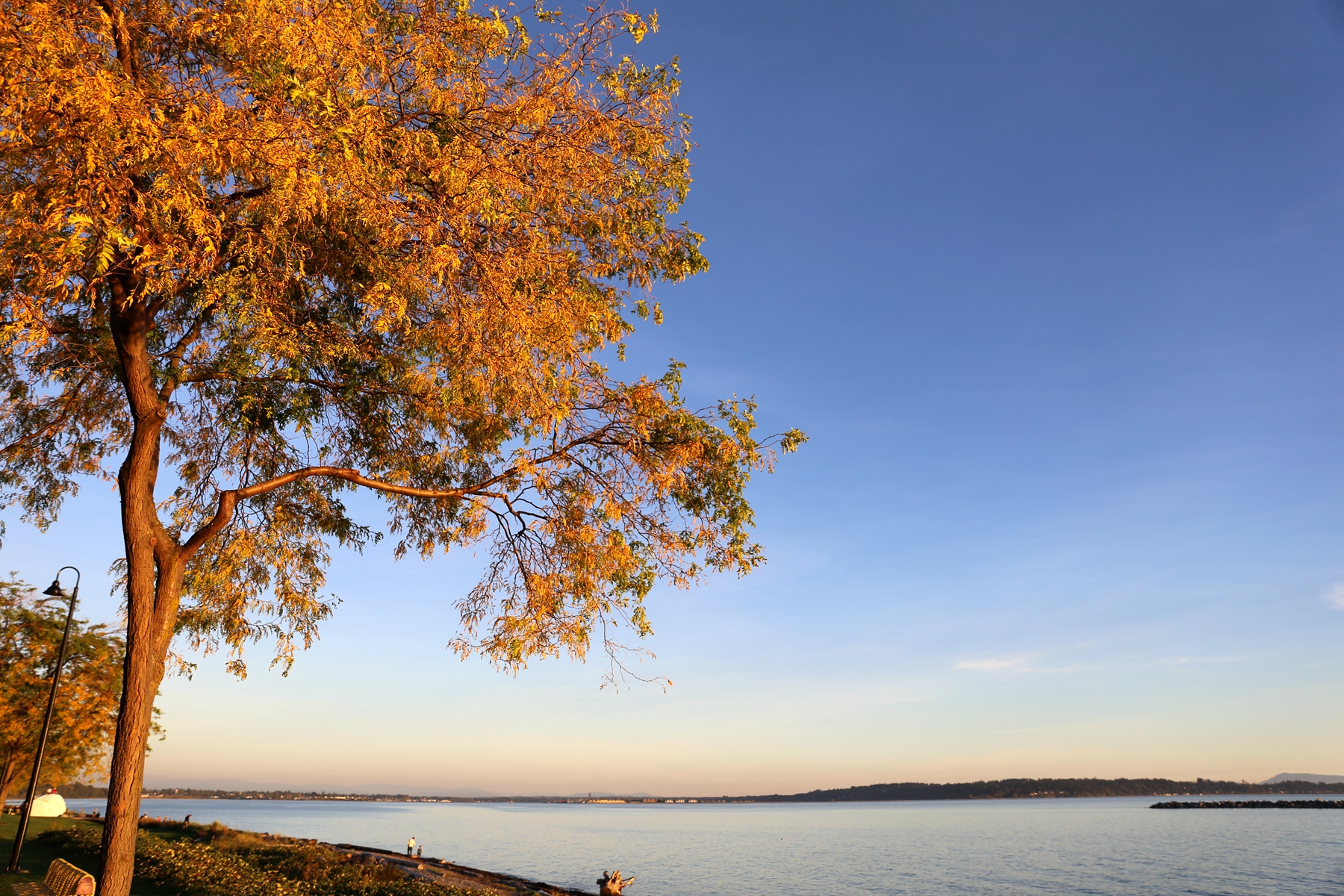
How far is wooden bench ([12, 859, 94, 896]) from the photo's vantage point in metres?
11.3

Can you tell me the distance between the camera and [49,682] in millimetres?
27438

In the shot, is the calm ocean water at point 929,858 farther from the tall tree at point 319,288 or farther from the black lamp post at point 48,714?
the tall tree at point 319,288

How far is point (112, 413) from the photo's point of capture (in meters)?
13.5

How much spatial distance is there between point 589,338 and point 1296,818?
626ft

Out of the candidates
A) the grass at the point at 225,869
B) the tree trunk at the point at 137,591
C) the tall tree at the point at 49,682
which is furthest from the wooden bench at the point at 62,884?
the tall tree at the point at 49,682

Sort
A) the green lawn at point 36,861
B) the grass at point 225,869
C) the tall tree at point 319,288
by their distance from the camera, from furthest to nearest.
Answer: the grass at point 225,869, the green lawn at point 36,861, the tall tree at point 319,288


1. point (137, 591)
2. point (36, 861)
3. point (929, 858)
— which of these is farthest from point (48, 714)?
point (929, 858)

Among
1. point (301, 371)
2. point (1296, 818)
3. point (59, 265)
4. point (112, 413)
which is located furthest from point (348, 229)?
point (1296, 818)

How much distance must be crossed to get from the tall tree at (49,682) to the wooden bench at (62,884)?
46.6 feet

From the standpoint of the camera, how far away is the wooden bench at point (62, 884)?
11.3 meters

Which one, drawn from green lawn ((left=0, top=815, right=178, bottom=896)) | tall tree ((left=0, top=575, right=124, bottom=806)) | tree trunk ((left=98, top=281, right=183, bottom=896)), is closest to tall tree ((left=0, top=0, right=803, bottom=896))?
tree trunk ((left=98, top=281, right=183, bottom=896))

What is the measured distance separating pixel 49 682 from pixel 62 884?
18.5m

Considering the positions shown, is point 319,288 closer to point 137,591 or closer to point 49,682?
point 137,591

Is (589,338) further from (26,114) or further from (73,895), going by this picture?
(73,895)
